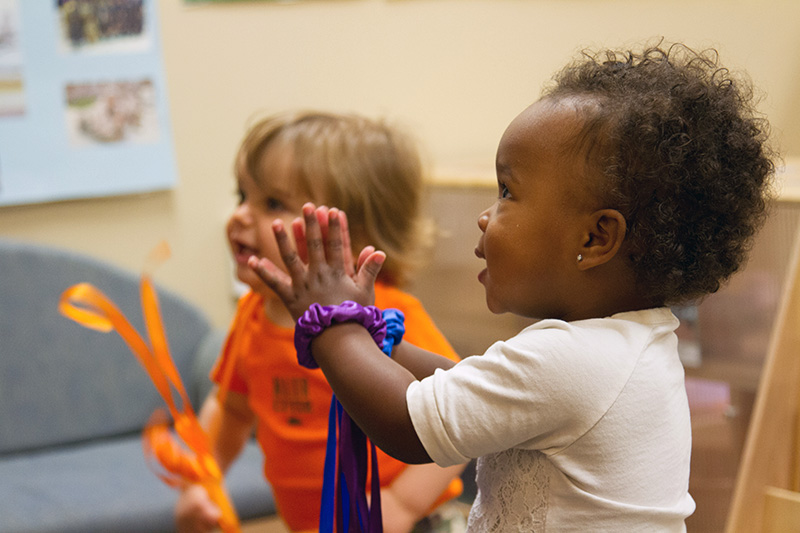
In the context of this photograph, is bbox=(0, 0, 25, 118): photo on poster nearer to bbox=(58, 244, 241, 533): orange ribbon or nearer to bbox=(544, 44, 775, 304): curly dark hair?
bbox=(58, 244, 241, 533): orange ribbon

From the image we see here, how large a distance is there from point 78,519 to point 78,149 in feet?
2.74

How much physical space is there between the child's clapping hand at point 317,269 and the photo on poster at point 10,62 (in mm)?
1477

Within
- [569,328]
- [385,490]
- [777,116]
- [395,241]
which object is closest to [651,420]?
[569,328]

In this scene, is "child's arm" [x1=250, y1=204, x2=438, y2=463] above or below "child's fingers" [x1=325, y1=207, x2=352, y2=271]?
below

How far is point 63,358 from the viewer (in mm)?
1812

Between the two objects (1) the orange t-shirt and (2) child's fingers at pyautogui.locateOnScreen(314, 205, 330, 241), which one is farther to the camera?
(1) the orange t-shirt

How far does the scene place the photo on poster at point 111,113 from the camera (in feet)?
6.17

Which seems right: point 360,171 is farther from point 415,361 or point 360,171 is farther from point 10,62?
point 10,62

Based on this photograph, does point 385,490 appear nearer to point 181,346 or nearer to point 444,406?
point 444,406

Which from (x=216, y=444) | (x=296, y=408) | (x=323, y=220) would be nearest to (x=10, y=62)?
(x=216, y=444)

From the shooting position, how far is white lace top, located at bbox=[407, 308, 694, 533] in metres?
0.51

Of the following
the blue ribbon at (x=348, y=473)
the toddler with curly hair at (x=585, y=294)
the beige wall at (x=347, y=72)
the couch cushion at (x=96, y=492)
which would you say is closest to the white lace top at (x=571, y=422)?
the toddler with curly hair at (x=585, y=294)

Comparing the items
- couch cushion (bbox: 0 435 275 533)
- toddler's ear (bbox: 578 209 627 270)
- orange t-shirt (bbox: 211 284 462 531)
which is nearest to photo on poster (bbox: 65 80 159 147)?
couch cushion (bbox: 0 435 275 533)

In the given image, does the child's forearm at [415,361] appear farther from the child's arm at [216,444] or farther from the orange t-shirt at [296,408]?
the child's arm at [216,444]
